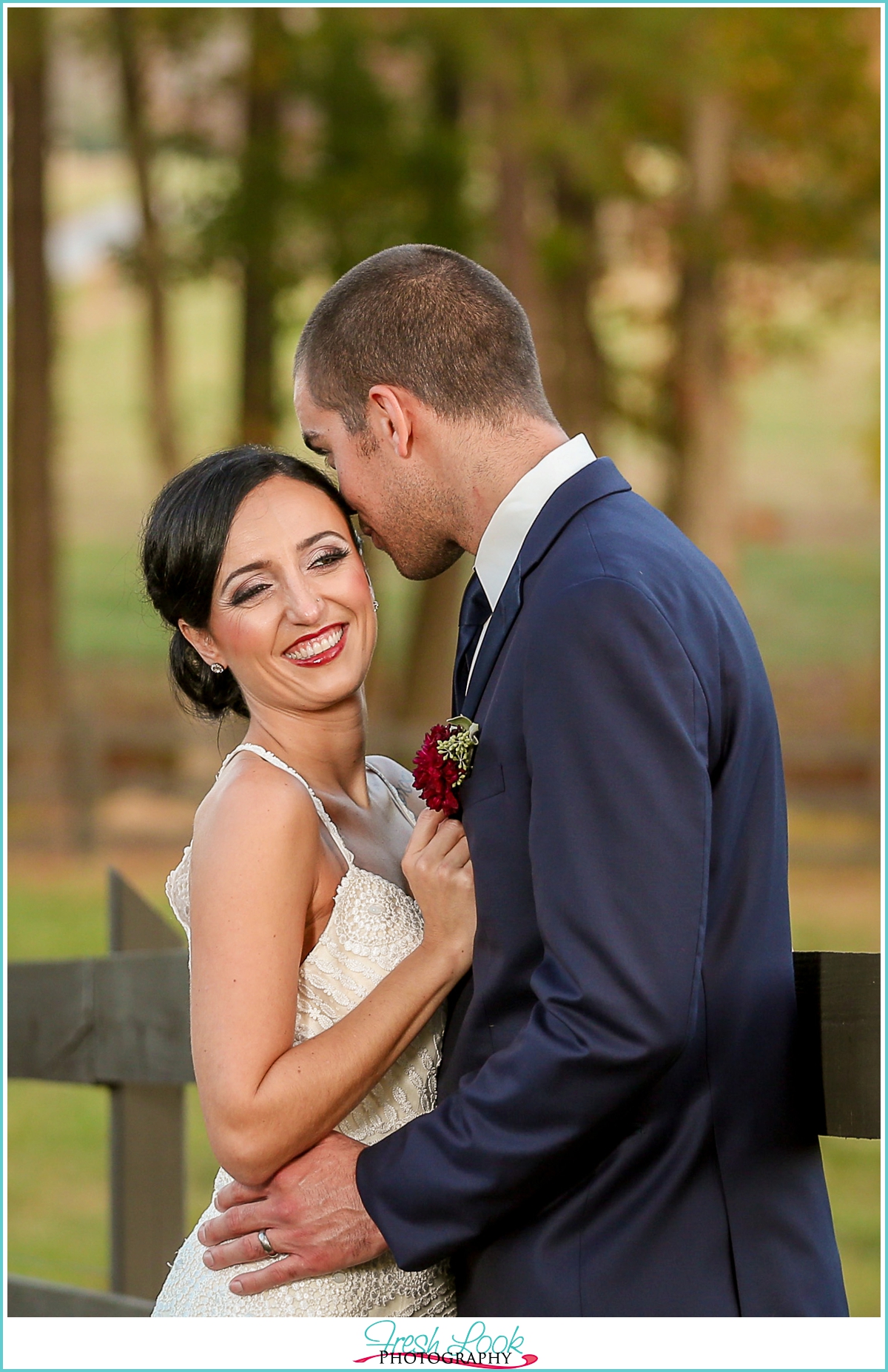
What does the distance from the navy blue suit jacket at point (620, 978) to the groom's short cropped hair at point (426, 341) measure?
1.21 feet

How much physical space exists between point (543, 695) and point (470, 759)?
0.96ft

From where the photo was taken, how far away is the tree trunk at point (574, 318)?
15.7 m

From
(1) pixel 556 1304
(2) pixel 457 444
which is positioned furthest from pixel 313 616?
(1) pixel 556 1304

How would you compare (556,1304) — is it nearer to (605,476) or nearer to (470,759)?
(470,759)

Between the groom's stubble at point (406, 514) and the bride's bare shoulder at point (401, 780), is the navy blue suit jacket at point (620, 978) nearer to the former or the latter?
the groom's stubble at point (406, 514)

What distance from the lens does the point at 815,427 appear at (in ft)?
79.1

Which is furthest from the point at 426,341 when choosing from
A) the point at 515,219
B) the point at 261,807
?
the point at 515,219

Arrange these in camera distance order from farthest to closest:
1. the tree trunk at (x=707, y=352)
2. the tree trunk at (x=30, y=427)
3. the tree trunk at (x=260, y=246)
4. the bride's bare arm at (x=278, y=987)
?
the tree trunk at (x=260, y=246) → the tree trunk at (x=30, y=427) → the tree trunk at (x=707, y=352) → the bride's bare arm at (x=278, y=987)

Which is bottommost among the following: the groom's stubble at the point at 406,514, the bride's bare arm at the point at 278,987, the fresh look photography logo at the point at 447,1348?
the fresh look photography logo at the point at 447,1348

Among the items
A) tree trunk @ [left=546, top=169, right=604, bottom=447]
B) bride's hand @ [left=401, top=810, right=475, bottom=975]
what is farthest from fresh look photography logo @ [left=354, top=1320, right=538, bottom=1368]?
tree trunk @ [left=546, top=169, right=604, bottom=447]

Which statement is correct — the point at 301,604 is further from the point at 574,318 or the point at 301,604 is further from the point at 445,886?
the point at 574,318

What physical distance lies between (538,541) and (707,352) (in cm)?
1467

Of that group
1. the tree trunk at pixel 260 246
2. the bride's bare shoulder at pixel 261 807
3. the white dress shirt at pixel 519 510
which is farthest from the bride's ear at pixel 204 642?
the tree trunk at pixel 260 246

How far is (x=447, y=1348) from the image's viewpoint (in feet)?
8.41
